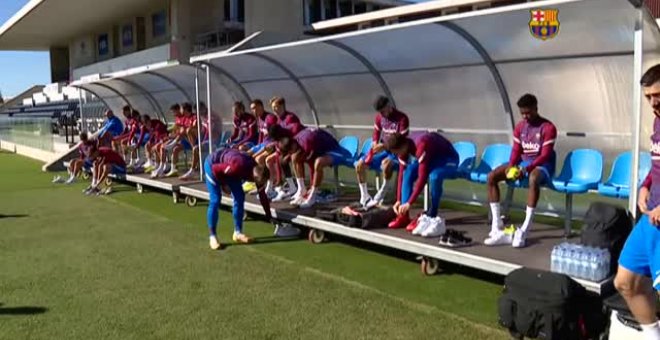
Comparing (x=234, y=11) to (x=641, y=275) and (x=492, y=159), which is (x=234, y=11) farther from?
(x=641, y=275)

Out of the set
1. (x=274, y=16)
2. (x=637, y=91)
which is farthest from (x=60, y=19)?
(x=637, y=91)

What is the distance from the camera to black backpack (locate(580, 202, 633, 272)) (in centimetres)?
503

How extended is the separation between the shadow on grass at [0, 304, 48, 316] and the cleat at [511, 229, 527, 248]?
434 centimetres

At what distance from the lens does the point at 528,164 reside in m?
6.29

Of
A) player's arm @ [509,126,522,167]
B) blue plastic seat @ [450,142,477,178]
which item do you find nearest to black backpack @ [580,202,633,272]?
player's arm @ [509,126,522,167]

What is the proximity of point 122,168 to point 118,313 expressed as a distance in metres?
8.75

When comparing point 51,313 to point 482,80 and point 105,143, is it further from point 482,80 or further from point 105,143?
point 105,143

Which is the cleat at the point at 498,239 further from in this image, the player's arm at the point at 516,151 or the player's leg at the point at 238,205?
the player's leg at the point at 238,205

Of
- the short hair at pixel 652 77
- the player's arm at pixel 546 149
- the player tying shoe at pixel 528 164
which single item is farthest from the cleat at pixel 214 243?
the short hair at pixel 652 77

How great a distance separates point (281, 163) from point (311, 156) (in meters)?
0.82

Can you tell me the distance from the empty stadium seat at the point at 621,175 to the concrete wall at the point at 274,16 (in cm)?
2564

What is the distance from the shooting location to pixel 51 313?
5.23 m

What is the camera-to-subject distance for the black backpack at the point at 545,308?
4.06m

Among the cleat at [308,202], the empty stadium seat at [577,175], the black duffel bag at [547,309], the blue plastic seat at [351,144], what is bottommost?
the black duffel bag at [547,309]
